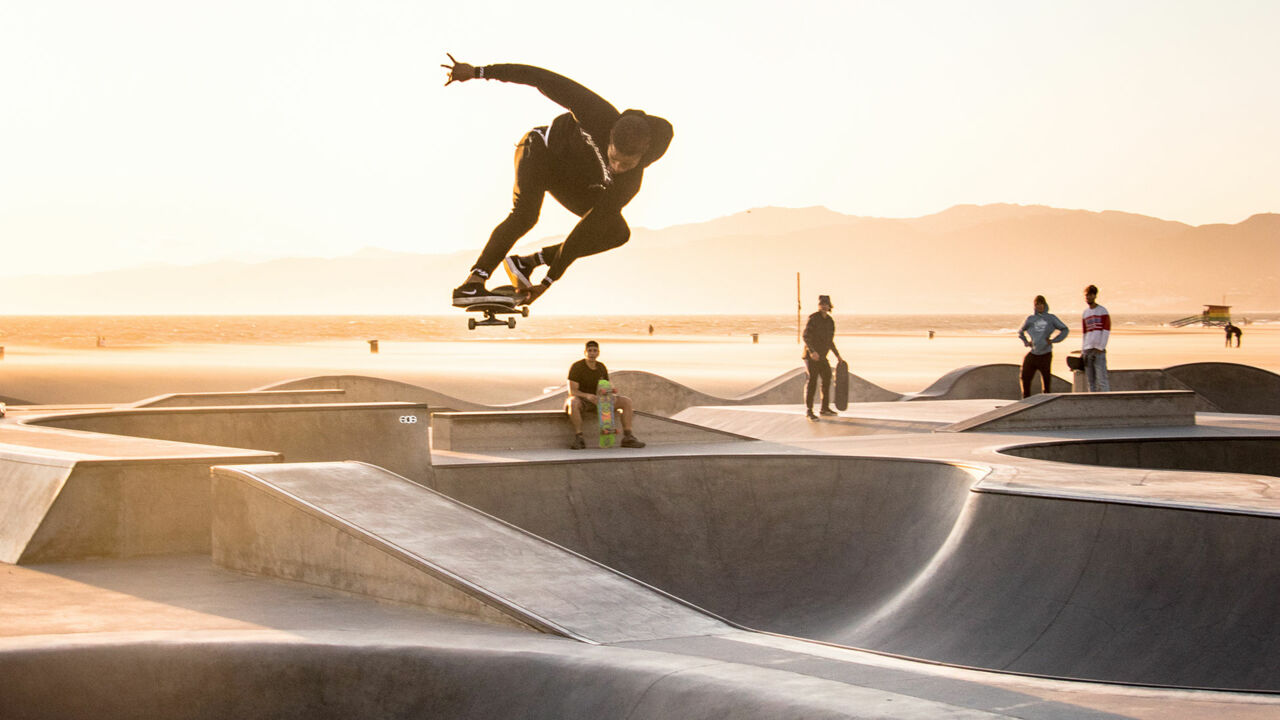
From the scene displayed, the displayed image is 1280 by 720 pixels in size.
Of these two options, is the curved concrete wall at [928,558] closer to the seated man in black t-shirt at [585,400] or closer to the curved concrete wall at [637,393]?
the seated man in black t-shirt at [585,400]

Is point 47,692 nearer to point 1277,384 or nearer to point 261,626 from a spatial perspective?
point 261,626

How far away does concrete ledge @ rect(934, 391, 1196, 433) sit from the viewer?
17078 millimetres

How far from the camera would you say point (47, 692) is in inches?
228

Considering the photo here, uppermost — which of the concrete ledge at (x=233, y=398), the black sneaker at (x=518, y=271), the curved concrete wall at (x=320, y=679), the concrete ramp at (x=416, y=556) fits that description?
the black sneaker at (x=518, y=271)

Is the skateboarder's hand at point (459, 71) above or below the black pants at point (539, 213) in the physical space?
above

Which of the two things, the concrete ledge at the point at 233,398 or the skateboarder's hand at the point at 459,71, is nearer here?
the skateboarder's hand at the point at 459,71

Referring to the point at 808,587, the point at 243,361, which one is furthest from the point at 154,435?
the point at 243,361

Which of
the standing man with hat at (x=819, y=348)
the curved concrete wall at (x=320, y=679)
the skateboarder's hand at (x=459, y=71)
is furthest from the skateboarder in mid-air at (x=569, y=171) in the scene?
the standing man with hat at (x=819, y=348)

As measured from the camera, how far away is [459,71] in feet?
32.6

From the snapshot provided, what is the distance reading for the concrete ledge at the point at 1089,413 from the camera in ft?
56.0

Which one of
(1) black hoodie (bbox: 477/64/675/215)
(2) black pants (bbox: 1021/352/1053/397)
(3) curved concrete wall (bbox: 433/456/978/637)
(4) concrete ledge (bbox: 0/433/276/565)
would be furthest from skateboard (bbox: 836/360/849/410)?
(4) concrete ledge (bbox: 0/433/276/565)

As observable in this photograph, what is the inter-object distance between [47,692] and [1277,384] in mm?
23284

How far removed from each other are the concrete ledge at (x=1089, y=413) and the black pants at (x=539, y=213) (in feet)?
26.5

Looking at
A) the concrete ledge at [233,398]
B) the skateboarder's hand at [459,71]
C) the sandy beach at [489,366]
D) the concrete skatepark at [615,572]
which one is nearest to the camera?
the concrete skatepark at [615,572]
